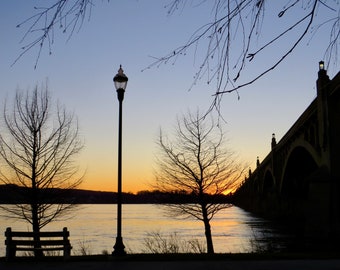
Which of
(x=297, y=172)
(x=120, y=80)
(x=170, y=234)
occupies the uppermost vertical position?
(x=120, y=80)

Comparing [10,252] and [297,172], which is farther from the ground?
[297,172]

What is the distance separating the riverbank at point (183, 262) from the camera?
11414 mm

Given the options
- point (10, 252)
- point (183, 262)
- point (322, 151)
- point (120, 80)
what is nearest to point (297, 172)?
point (322, 151)

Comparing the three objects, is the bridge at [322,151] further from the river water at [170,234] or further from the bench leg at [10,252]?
the bench leg at [10,252]

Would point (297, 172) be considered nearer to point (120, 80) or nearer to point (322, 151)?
point (322, 151)

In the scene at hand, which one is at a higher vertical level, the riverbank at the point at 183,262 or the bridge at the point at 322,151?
the bridge at the point at 322,151

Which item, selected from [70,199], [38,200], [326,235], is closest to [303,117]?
Result: [326,235]

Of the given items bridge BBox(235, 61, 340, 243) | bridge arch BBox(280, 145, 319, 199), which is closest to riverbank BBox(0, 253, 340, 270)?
bridge BBox(235, 61, 340, 243)

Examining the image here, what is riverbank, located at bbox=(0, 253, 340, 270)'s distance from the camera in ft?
37.4

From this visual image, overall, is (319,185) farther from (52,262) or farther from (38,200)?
(52,262)

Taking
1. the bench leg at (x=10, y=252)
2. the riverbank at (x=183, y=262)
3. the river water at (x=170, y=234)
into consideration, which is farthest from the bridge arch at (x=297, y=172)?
the bench leg at (x=10, y=252)

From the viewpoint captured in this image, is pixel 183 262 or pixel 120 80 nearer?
pixel 183 262

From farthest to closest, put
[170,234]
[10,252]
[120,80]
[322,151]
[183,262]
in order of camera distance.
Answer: [170,234]
[322,151]
[120,80]
[10,252]
[183,262]

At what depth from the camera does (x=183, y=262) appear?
40.2 ft
